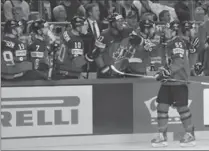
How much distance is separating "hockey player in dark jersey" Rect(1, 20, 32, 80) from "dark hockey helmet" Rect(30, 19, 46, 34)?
6.7 inches

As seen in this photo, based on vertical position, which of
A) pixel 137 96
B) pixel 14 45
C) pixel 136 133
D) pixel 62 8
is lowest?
pixel 136 133

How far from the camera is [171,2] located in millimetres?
8070

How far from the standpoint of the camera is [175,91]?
22.1ft

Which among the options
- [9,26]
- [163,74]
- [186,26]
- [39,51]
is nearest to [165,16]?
[186,26]

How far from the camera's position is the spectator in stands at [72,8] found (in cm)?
728

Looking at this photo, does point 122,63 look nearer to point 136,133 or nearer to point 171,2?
point 136,133

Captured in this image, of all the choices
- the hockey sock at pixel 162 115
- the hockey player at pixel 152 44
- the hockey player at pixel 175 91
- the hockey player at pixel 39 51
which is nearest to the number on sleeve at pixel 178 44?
the hockey player at pixel 175 91

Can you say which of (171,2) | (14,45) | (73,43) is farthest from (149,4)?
(14,45)

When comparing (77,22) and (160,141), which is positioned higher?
(77,22)

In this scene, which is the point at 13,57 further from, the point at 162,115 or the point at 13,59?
the point at 162,115

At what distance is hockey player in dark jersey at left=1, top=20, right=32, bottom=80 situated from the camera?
6559 millimetres

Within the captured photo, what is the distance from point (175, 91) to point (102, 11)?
5.26 feet

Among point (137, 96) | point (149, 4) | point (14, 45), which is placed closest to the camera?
point (14, 45)

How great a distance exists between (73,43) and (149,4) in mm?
1552
